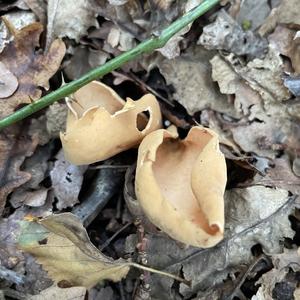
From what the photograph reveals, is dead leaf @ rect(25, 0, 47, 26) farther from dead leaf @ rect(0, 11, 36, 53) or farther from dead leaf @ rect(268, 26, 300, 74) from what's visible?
dead leaf @ rect(268, 26, 300, 74)

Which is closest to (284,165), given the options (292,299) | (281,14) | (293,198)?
(293,198)

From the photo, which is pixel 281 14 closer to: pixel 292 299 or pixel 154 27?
pixel 154 27

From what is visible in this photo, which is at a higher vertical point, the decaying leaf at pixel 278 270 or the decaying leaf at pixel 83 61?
the decaying leaf at pixel 83 61

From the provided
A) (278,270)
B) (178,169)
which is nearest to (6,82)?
(178,169)

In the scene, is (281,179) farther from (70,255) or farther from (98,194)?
(70,255)

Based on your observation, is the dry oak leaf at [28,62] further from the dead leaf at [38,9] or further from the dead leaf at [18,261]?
the dead leaf at [18,261]

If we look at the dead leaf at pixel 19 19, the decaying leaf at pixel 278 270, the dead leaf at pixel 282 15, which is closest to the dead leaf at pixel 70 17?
the dead leaf at pixel 19 19
